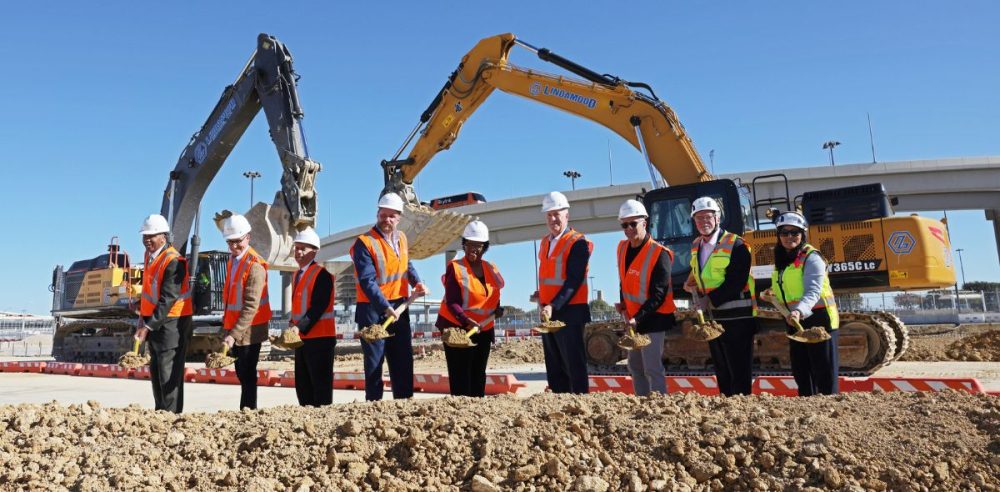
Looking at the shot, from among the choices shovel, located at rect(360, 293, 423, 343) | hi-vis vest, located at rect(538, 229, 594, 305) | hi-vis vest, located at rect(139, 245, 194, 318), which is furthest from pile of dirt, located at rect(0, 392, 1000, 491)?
hi-vis vest, located at rect(139, 245, 194, 318)

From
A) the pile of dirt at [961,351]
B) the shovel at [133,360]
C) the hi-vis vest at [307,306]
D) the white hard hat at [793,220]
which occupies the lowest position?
the pile of dirt at [961,351]

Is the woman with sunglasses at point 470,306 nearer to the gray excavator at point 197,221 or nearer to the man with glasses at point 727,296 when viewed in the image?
the man with glasses at point 727,296

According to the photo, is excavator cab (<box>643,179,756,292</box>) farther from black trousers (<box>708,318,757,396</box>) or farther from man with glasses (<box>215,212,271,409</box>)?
man with glasses (<box>215,212,271,409</box>)

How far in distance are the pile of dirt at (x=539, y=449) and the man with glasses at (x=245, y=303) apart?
169cm

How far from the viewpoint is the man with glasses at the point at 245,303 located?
17.3 ft

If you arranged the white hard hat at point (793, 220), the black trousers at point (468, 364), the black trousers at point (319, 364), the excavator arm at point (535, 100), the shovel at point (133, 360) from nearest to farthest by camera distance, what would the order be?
the white hard hat at point (793, 220)
the black trousers at point (319, 364)
the shovel at point (133, 360)
the black trousers at point (468, 364)
the excavator arm at point (535, 100)

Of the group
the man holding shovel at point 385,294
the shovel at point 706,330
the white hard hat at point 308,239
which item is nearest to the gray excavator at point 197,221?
the white hard hat at point 308,239

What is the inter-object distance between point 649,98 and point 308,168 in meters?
5.34

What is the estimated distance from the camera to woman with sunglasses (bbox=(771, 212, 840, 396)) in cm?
455

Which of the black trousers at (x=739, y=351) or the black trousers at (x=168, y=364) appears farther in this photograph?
the black trousers at (x=168, y=364)

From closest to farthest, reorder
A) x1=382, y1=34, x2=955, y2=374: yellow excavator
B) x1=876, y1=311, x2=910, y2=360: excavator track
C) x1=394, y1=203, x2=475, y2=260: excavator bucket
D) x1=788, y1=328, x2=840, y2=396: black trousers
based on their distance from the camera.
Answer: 1. x1=788, y1=328, x2=840, y2=396: black trousers
2. x1=382, y1=34, x2=955, y2=374: yellow excavator
3. x1=876, y1=311, x2=910, y2=360: excavator track
4. x1=394, y1=203, x2=475, y2=260: excavator bucket

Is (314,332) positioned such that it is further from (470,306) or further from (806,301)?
(806,301)

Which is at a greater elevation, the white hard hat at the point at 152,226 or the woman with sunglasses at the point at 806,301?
the white hard hat at the point at 152,226

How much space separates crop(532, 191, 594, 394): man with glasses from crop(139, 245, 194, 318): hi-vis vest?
2768 millimetres
